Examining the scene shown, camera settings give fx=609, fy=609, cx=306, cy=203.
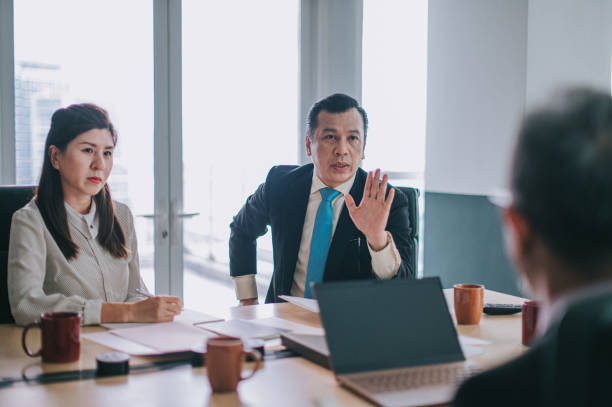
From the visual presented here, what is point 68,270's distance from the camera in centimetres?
186

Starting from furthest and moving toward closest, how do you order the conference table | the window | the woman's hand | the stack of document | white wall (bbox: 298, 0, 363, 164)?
1. white wall (bbox: 298, 0, 363, 164)
2. the window
3. the woman's hand
4. the stack of document
5. the conference table

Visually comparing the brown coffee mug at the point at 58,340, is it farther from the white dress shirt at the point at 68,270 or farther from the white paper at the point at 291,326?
the white paper at the point at 291,326

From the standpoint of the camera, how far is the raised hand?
203 cm

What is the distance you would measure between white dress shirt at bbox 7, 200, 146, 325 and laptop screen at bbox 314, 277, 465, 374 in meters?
0.76

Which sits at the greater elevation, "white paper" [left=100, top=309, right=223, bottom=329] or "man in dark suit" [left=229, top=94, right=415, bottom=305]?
"man in dark suit" [left=229, top=94, right=415, bottom=305]

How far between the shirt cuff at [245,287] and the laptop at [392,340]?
3.91ft

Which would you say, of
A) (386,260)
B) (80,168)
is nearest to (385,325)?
(386,260)

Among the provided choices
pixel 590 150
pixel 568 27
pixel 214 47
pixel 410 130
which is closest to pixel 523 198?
pixel 590 150

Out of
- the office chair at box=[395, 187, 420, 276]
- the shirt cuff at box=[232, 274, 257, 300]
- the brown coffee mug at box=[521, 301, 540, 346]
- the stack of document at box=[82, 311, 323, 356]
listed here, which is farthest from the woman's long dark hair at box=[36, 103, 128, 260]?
the brown coffee mug at box=[521, 301, 540, 346]

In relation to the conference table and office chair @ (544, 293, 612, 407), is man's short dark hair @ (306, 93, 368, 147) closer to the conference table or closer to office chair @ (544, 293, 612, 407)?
the conference table

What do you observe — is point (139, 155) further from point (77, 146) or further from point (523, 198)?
point (523, 198)

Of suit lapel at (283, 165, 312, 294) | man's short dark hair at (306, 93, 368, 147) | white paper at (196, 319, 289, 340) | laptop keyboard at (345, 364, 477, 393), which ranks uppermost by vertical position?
man's short dark hair at (306, 93, 368, 147)

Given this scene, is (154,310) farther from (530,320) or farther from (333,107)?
(333,107)

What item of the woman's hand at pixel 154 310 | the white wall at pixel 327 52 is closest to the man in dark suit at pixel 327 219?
the woman's hand at pixel 154 310
